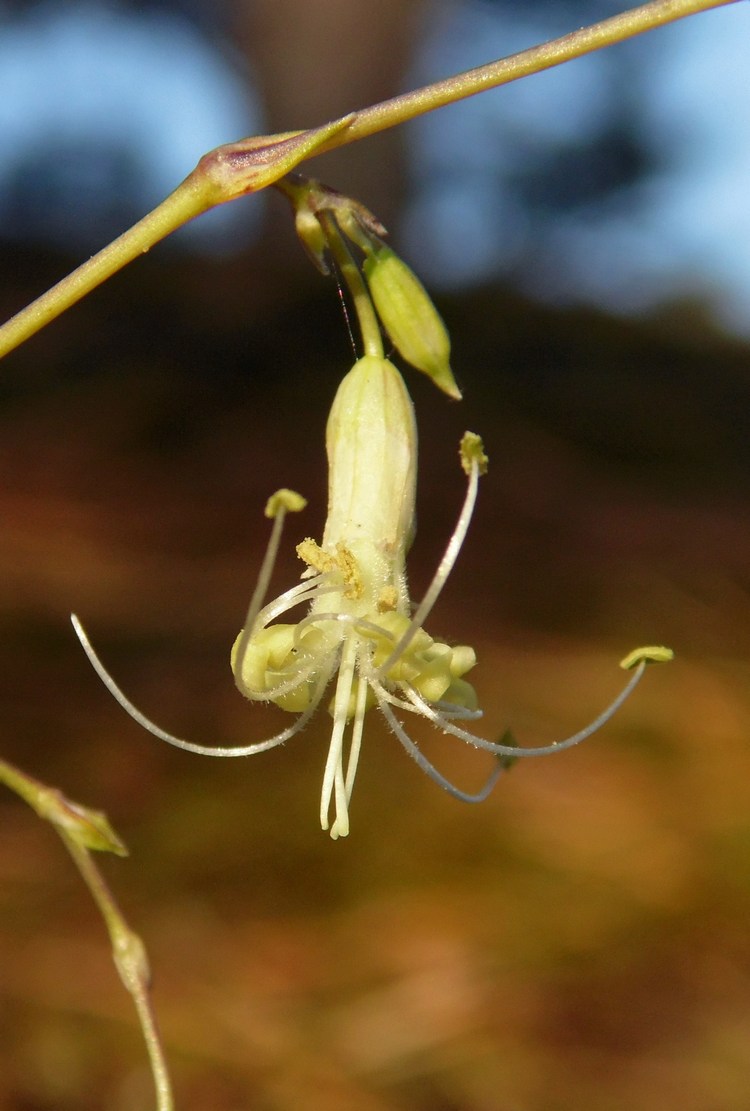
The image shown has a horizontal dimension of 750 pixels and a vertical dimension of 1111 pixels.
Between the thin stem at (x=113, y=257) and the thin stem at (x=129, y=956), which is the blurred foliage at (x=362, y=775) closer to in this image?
the thin stem at (x=129, y=956)

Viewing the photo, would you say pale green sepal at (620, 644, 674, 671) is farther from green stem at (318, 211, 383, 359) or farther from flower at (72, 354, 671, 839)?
green stem at (318, 211, 383, 359)

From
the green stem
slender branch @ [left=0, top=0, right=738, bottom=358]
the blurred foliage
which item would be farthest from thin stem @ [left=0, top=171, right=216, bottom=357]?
the blurred foliage

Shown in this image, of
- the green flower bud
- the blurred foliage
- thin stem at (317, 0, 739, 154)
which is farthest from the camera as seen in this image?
the blurred foliage

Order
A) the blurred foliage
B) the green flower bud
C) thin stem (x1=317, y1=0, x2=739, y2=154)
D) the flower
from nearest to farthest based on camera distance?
thin stem (x1=317, y1=0, x2=739, y2=154) → the green flower bud → the flower → the blurred foliage

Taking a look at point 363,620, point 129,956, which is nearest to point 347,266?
point 363,620

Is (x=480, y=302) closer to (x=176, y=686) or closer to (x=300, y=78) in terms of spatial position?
(x=300, y=78)

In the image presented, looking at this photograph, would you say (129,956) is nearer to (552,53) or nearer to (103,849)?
(103,849)
